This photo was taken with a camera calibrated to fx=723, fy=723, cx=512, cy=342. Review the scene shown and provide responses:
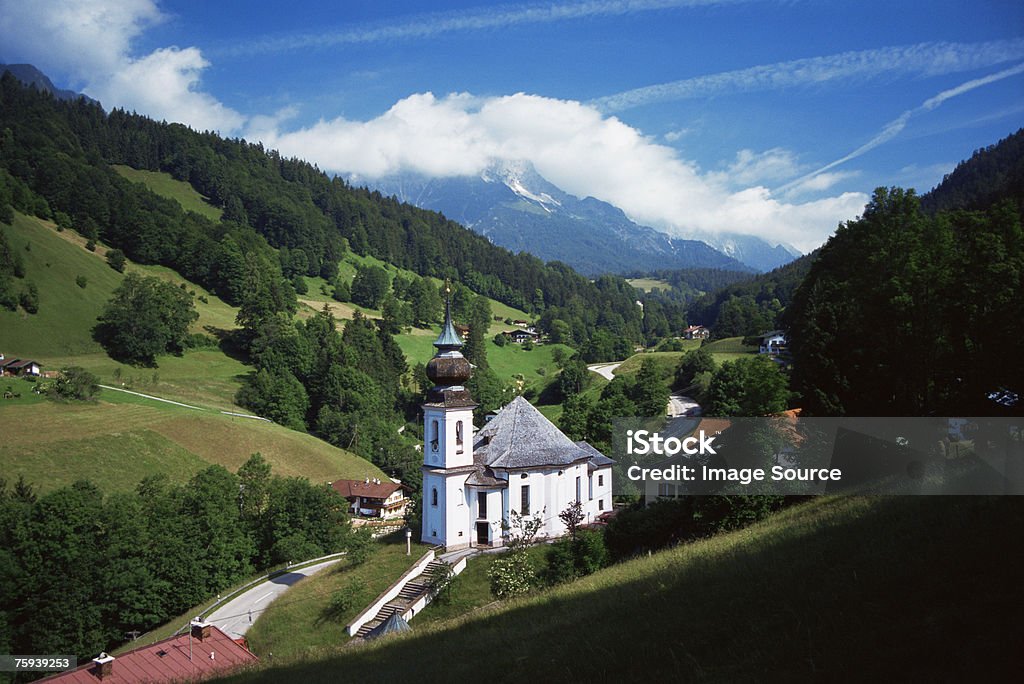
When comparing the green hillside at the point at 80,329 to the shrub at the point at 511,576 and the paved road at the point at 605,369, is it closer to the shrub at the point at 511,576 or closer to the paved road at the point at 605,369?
the paved road at the point at 605,369

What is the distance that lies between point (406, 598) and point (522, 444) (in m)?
11.3

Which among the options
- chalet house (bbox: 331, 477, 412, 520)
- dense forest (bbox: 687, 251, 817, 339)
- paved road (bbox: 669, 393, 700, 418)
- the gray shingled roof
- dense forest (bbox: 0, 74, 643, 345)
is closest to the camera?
the gray shingled roof

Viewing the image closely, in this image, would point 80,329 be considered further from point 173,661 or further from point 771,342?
point 771,342

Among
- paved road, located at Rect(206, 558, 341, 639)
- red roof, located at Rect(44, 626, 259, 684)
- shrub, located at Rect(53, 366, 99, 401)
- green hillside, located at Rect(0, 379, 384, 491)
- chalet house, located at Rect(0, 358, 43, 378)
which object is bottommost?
paved road, located at Rect(206, 558, 341, 639)

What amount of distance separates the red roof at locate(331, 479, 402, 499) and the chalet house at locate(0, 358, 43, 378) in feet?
103

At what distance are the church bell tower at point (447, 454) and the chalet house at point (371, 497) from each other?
1162 inches

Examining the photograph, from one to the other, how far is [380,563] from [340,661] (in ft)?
59.1

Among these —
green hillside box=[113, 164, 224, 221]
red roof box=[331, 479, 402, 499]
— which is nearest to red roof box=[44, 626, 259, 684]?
red roof box=[331, 479, 402, 499]

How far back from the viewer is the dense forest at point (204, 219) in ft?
396

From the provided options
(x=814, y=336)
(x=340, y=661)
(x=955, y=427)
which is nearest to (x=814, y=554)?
(x=340, y=661)

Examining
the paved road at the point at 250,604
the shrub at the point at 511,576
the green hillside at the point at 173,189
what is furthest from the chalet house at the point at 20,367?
the green hillside at the point at 173,189

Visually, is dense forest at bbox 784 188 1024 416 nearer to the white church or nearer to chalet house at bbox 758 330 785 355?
the white church

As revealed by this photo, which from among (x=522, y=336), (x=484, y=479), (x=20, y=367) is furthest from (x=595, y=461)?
(x=522, y=336)

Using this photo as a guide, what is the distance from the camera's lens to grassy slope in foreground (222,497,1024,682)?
938 cm
